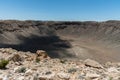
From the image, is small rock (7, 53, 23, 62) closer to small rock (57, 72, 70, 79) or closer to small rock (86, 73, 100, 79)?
small rock (57, 72, 70, 79)

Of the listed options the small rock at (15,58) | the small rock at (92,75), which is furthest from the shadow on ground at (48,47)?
the small rock at (92,75)

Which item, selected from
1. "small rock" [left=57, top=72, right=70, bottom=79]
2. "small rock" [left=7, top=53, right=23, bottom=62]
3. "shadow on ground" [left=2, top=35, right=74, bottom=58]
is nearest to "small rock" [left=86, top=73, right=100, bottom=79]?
"small rock" [left=57, top=72, right=70, bottom=79]

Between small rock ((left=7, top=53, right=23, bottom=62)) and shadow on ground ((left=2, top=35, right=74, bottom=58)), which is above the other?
small rock ((left=7, top=53, right=23, bottom=62))

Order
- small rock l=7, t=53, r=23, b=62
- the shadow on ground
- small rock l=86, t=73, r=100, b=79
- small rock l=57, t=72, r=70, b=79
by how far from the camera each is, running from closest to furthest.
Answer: small rock l=86, t=73, r=100, b=79, small rock l=57, t=72, r=70, b=79, small rock l=7, t=53, r=23, b=62, the shadow on ground

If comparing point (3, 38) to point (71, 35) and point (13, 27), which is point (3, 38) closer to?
point (13, 27)

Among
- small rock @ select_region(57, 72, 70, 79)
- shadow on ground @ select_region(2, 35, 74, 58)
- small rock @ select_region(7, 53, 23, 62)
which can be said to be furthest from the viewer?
shadow on ground @ select_region(2, 35, 74, 58)

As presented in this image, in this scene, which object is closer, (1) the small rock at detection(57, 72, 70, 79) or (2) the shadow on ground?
(1) the small rock at detection(57, 72, 70, 79)

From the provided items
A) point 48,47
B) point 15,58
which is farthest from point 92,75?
point 48,47


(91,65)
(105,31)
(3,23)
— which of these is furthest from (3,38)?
(91,65)

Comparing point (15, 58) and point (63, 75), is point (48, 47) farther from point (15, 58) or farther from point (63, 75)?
point (63, 75)

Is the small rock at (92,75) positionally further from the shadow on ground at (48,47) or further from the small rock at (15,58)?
the shadow on ground at (48,47)

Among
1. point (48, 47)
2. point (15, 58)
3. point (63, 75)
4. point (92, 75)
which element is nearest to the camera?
point (92, 75)
